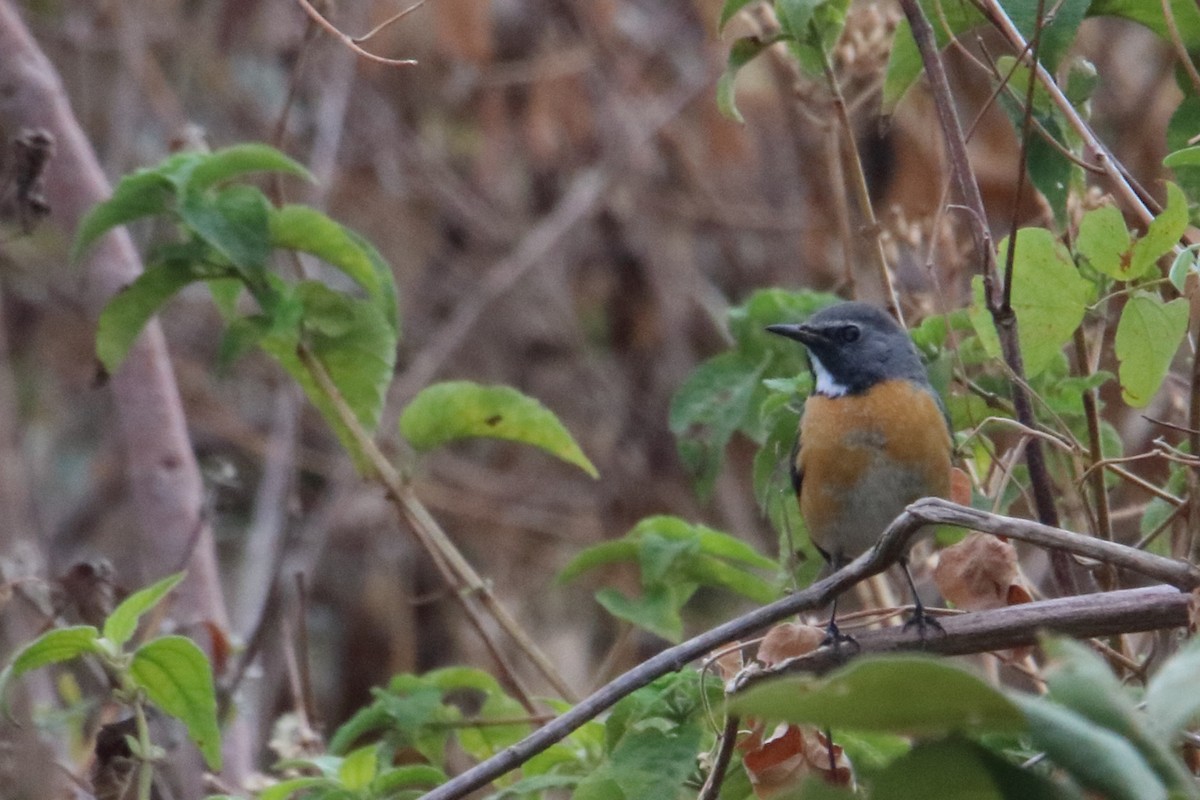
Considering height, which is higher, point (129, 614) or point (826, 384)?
point (129, 614)

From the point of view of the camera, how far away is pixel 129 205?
2.77 metres

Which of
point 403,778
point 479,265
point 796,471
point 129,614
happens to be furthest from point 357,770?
point 479,265

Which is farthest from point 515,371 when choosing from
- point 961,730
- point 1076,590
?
point 961,730

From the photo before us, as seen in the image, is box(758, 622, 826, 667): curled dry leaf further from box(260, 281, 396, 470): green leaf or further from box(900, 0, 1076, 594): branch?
box(260, 281, 396, 470): green leaf

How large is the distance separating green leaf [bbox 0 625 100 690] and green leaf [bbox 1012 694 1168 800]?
1421 mm

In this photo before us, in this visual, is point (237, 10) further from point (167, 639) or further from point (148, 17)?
point (167, 639)

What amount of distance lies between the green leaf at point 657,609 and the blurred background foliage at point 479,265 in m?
3.74

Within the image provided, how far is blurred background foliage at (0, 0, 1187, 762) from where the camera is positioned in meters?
6.64

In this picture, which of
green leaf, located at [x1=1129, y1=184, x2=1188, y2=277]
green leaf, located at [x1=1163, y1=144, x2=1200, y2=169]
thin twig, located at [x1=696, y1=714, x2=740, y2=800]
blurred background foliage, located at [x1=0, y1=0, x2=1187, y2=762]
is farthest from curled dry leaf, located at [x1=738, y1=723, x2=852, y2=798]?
blurred background foliage, located at [x1=0, y1=0, x2=1187, y2=762]

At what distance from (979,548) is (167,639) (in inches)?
44.6

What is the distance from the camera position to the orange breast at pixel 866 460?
10.1ft

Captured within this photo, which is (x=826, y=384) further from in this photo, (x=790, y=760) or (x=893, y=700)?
(x=893, y=700)

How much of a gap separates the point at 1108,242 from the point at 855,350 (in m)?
1.23

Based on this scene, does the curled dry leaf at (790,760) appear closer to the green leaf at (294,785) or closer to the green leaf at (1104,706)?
the green leaf at (294,785)
